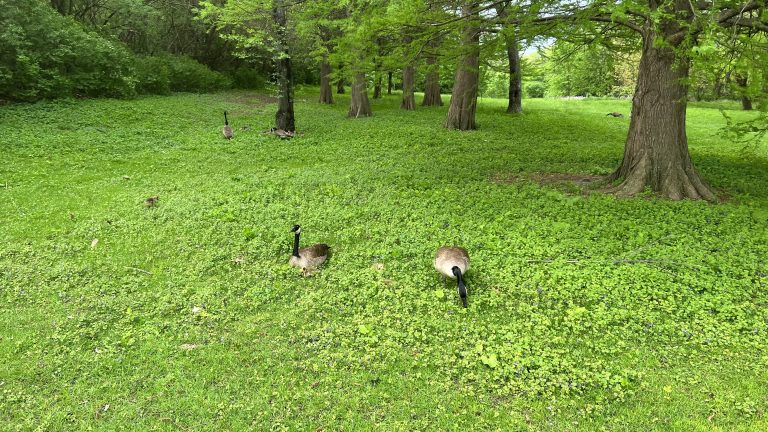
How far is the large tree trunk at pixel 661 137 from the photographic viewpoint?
8258 mm

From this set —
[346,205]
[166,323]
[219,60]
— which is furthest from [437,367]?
[219,60]

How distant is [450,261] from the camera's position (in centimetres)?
569

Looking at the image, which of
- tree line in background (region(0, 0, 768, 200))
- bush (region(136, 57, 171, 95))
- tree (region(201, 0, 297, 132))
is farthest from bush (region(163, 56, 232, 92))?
tree (region(201, 0, 297, 132))

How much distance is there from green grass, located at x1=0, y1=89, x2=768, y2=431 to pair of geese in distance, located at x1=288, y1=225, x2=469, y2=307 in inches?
7.9

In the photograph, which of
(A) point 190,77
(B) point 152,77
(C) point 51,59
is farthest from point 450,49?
(A) point 190,77

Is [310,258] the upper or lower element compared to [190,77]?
lower

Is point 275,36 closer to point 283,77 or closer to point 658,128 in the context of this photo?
point 283,77

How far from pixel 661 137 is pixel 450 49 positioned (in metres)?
4.35

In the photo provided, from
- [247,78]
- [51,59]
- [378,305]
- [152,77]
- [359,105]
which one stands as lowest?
[378,305]

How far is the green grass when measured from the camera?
402 cm

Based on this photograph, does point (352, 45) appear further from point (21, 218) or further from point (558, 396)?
point (558, 396)

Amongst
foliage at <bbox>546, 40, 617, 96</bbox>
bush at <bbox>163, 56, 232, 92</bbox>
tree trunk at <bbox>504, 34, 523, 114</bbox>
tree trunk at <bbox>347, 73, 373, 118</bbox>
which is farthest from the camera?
bush at <bbox>163, 56, 232, 92</bbox>

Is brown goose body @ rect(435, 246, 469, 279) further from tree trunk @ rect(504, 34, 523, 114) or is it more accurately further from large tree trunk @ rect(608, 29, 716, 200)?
tree trunk @ rect(504, 34, 523, 114)

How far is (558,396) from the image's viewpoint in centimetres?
407
